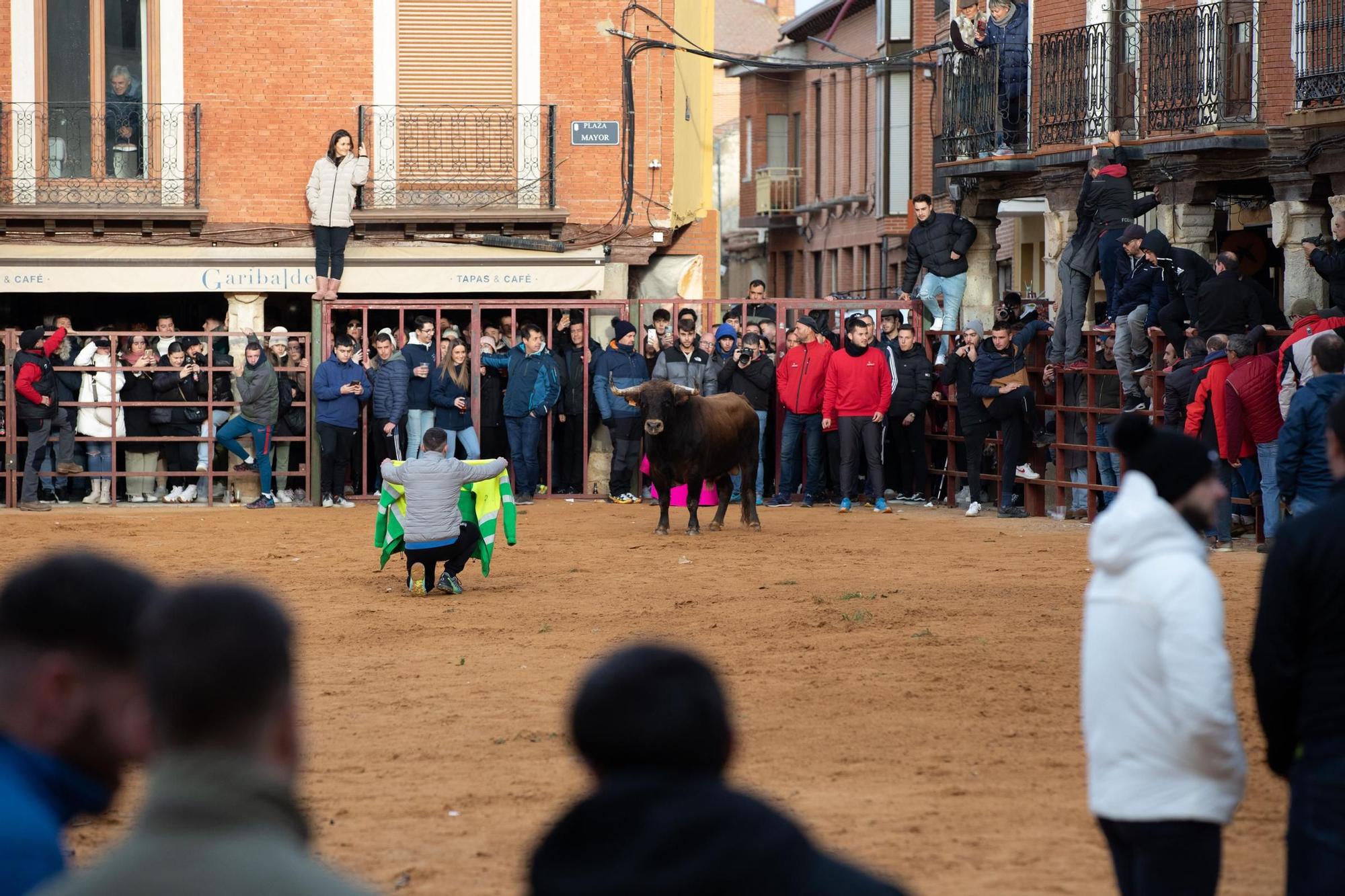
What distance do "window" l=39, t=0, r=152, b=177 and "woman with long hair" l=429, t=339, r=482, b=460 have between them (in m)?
6.28

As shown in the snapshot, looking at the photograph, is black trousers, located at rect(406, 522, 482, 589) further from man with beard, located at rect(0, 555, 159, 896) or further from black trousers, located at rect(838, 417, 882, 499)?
man with beard, located at rect(0, 555, 159, 896)

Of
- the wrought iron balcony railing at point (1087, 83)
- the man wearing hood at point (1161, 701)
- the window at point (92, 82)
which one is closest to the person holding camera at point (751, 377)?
the wrought iron balcony railing at point (1087, 83)

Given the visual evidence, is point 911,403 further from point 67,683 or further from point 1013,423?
point 67,683

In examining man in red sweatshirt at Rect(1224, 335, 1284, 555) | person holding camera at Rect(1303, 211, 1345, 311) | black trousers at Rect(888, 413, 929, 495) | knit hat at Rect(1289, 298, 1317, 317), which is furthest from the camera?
black trousers at Rect(888, 413, 929, 495)

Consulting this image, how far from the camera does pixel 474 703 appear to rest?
1054 centimetres

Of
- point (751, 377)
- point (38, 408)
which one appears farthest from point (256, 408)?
point (751, 377)

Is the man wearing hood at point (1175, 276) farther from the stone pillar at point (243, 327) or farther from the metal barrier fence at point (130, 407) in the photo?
the stone pillar at point (243, 327)

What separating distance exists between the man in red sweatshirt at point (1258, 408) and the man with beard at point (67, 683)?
14.4 metres

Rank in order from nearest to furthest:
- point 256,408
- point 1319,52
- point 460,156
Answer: point 1319,52, point 256,408, point 460,156

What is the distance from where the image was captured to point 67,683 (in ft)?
10.7

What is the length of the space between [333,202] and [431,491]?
11476mm

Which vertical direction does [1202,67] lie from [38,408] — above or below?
above

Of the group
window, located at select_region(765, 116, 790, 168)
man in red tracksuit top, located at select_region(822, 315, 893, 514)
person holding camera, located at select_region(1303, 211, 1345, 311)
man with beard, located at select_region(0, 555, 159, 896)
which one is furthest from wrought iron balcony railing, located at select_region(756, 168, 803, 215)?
man with beard, located at select_region(0, 555, 159, 896)

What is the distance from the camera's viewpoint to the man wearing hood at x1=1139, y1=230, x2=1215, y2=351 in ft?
59.9
